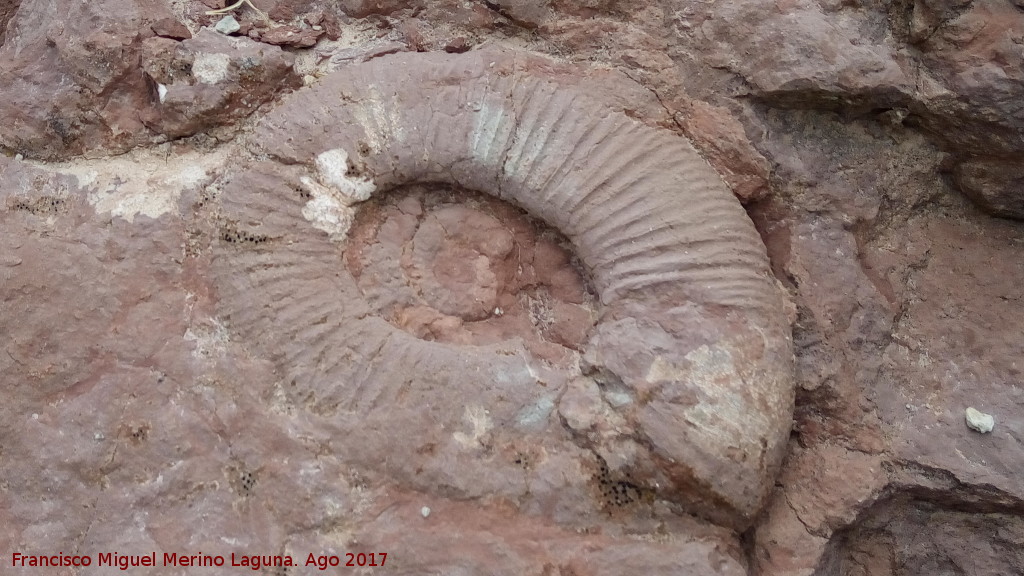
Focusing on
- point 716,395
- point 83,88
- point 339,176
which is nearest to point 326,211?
point 339,176

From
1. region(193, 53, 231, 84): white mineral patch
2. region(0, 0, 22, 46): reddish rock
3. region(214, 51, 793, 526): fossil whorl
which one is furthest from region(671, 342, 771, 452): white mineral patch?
region(0, 0, 22, 46): reddish rock

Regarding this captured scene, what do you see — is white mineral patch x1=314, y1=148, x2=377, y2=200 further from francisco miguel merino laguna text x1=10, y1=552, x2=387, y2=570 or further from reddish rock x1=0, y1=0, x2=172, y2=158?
francisco miguel merino laguna text x1=10, y1=552, x2=387, y2=570

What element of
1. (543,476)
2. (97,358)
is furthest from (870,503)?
(97,358)

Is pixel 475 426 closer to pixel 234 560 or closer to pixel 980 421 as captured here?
pixel 234 560

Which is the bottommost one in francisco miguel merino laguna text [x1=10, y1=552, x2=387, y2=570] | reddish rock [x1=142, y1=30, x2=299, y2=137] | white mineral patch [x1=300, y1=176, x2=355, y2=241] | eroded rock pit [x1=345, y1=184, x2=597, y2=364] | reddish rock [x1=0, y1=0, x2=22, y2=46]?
francisco miguel merino laguna text [x1=10, y1=552, x2=387, y2=570]

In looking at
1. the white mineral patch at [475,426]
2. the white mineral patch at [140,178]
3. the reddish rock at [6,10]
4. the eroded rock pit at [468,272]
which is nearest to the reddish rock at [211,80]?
the white mineral patch at [140,178]

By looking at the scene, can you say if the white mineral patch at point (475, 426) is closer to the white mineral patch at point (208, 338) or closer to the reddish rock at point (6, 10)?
the white mineral patch at point (208, 338)
